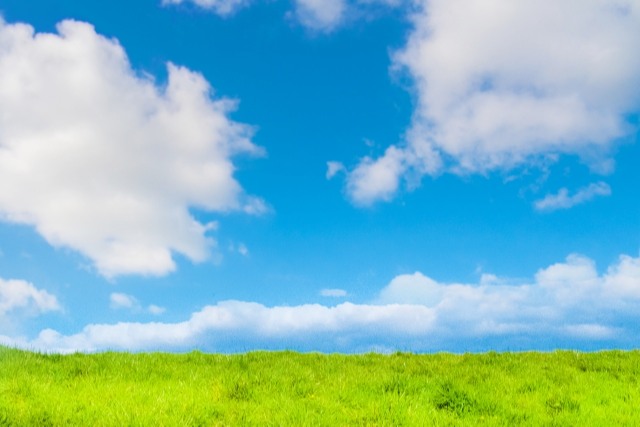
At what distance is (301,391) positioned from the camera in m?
13.0

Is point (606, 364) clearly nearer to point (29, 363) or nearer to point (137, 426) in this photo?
point (137, 426)

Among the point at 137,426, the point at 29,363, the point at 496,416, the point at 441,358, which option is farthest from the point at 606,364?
the point at 29,363

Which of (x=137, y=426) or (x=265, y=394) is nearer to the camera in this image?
(x=137, y=426)

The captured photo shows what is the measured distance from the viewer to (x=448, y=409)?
40.6 ft

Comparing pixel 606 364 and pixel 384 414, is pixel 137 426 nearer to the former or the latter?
pixel 384 414

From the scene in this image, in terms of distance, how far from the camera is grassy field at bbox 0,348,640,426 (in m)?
11.3

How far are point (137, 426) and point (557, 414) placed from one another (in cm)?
783

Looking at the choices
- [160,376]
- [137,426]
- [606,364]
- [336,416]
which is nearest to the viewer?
[137,426]

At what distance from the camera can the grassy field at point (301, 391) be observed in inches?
444

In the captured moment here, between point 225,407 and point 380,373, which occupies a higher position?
point 380,373

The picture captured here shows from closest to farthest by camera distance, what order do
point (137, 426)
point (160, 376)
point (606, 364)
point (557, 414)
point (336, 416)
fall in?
point (137, 426) < point (336, 416) < point (557, 414) < point (160, 376) < point (606, 364)

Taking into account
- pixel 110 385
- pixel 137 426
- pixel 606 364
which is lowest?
pixel 137 426

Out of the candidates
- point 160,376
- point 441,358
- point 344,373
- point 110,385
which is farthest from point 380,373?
point 110,385

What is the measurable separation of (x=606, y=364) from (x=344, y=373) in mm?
7269
